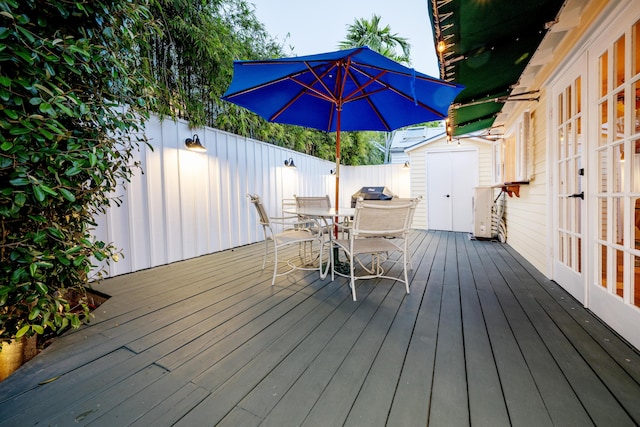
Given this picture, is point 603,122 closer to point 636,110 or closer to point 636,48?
point 636,110

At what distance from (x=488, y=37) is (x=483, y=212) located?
4123 millimetres

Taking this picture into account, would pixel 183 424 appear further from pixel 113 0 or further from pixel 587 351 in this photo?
pixel 113 0

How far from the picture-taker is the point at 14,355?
1585 millimetres

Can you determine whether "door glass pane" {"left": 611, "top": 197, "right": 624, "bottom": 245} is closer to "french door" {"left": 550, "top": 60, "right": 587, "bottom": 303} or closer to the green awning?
"french door" {"left": 550, "top": 60, "right": 587, "bottom": 303}

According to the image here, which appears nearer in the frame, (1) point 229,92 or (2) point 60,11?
(2) point 60,11

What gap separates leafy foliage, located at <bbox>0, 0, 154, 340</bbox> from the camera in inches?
48.4

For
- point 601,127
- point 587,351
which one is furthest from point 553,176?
point 587,351

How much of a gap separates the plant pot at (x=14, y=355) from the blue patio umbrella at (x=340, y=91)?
231cm

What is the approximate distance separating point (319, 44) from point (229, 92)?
13955 millimetres

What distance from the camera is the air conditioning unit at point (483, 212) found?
18.2 feet

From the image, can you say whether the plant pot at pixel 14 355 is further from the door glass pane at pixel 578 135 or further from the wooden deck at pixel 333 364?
the door glass pane at pixel 578 135

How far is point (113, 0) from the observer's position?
1.64m

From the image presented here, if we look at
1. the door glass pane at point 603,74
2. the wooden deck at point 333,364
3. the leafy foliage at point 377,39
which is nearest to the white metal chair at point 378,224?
the wooden deck at point 333,364

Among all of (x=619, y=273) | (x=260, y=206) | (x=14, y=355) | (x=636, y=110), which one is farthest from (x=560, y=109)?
(x=14, y=355)
